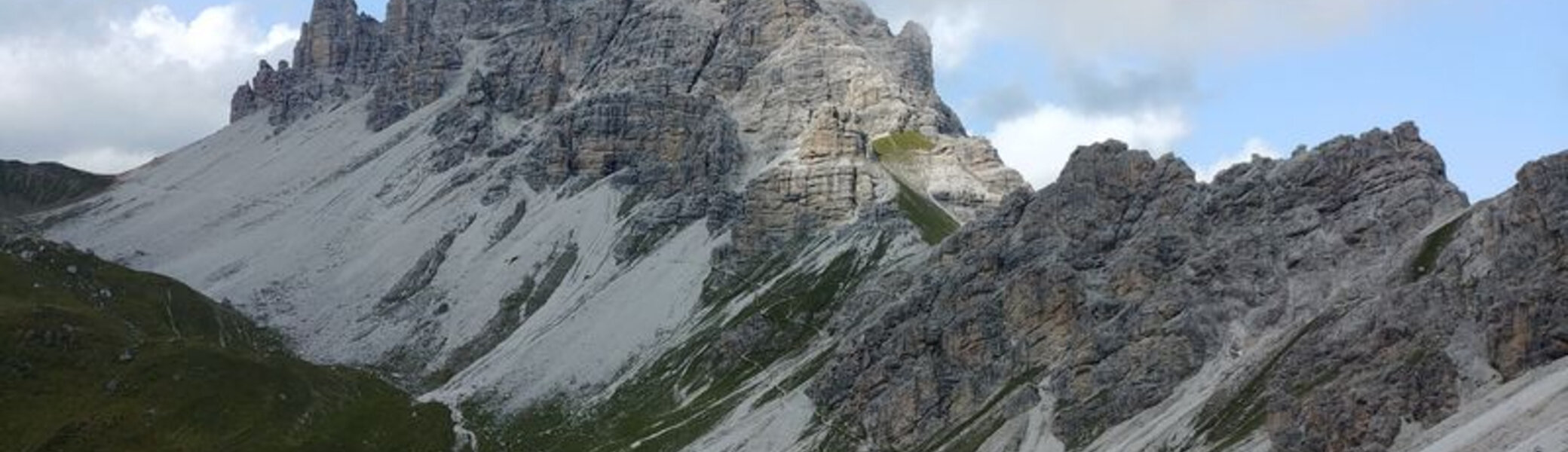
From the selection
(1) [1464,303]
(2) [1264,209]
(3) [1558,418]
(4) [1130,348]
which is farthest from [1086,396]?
(3) [1558,418]

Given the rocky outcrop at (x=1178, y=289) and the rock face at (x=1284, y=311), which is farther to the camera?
the rocky outcrop at (x=1178, y=289)

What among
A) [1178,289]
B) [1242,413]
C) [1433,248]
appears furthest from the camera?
[1178,289]

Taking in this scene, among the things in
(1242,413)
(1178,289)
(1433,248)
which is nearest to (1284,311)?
(1178,289)

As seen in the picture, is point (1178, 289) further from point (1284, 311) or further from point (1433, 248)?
point (1433, 248)

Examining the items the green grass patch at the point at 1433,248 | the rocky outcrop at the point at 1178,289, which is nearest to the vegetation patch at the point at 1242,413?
the rocky outcrop at the point at 1178,289

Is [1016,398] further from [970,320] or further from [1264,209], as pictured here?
[1264,209]

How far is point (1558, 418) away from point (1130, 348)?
69475mm

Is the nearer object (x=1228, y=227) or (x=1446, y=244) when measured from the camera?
(x=1446, y=244)

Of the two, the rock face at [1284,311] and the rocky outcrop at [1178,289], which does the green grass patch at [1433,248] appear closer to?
the rock face at [1284,311]

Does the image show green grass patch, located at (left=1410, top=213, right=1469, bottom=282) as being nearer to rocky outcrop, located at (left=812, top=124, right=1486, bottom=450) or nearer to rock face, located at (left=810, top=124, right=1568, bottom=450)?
rock face, located at (left=810, top=124, right=1568, bottom=450)

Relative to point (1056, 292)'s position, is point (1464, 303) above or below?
below

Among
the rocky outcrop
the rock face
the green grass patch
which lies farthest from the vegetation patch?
the green grass patch

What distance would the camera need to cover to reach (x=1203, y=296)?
568 feet

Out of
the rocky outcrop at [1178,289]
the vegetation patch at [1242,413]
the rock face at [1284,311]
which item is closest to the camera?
the rock face at [1284,311]
